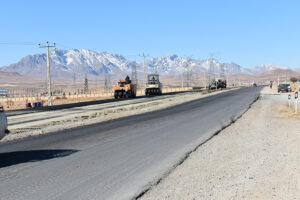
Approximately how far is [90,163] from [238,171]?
378 cm

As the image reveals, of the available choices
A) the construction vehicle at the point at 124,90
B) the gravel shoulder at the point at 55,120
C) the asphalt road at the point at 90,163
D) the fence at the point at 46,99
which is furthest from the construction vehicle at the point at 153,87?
the asphalt road at the point at 90,163

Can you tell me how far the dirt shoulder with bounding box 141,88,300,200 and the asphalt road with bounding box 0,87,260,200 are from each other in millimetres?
528

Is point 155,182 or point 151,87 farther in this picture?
point 151,87

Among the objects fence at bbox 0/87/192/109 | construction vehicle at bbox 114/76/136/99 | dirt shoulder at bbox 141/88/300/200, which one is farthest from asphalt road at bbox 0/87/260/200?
fence at bbox 0/87/192/109

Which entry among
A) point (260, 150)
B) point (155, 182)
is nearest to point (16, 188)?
point (155, 182)

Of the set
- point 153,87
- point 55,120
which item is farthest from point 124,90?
point 55,120

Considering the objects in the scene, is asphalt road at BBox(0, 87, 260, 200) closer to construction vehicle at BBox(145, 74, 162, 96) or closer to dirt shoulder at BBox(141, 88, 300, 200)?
dirt shoulder at BBox(141, 88, 300, 200)

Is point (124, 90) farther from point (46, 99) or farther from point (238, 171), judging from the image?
point (238, 171)

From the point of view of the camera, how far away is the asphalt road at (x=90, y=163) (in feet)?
24.6

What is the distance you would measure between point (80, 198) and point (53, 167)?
2883 millimetres

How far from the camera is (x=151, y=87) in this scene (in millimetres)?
68000

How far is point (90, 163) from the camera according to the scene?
10047 millimetres

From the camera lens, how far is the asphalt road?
7.49 meters

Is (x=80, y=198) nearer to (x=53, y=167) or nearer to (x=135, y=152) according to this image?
(x=53, y=167)
